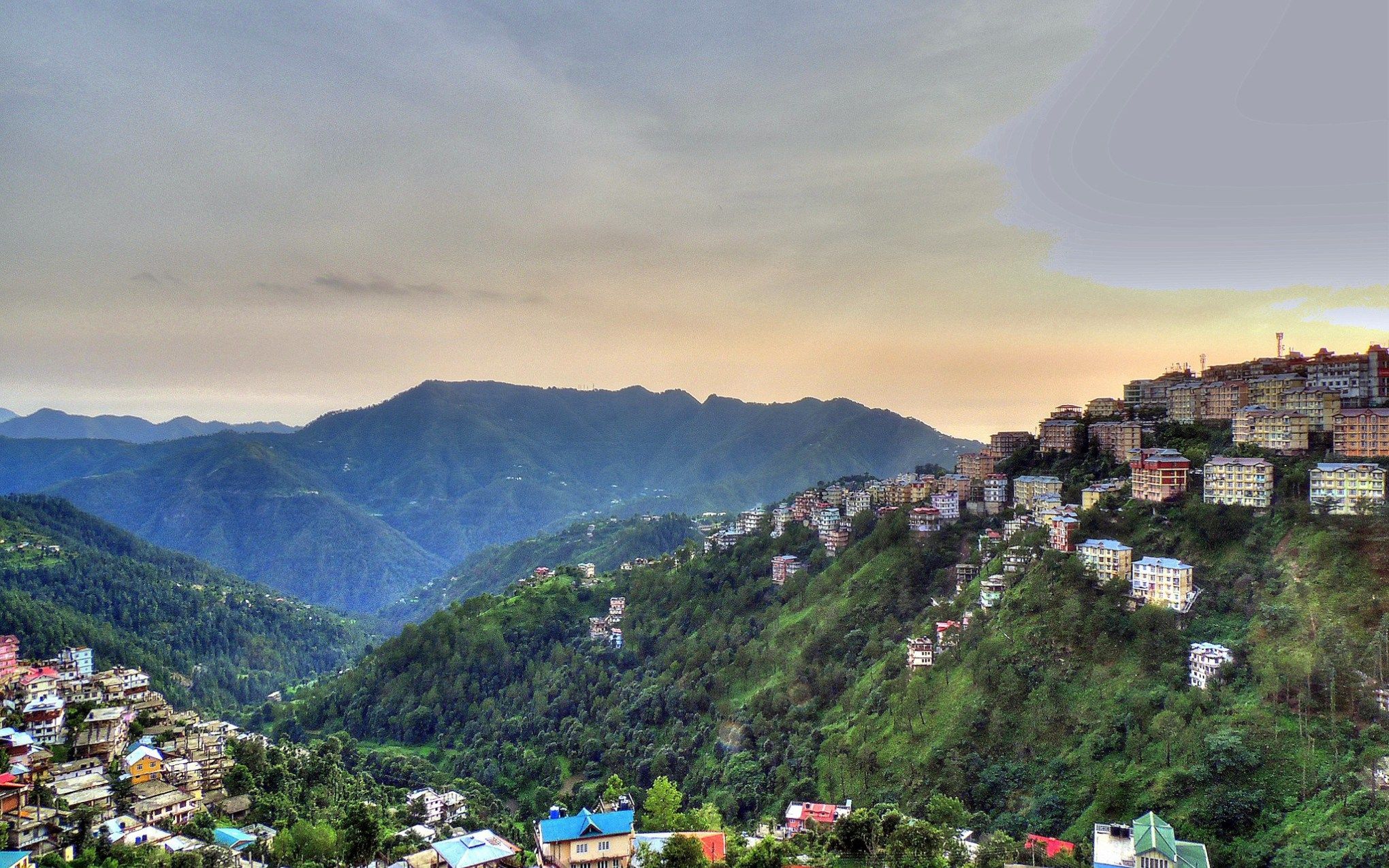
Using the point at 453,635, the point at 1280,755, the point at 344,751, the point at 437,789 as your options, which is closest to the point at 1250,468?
the point at 1280,755

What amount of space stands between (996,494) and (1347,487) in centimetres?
2384

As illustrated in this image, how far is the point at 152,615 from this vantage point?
9281 cm

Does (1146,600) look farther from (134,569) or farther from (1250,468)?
(134,569)

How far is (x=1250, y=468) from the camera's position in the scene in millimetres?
41469

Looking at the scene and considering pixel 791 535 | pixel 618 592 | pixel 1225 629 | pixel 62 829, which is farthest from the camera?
pixel 618 592

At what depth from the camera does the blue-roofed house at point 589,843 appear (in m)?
25.8

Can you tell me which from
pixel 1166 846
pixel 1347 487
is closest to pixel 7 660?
pixel 1166 846

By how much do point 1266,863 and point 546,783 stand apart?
38642mm

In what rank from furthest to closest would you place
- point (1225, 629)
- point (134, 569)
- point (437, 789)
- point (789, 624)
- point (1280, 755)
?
point (134, 569)
point (789, 624)
point (437, 789)
point (1225, 629)
point (1280, 755)

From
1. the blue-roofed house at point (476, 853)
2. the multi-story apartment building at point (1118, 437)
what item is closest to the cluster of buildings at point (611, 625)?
the multi-story apartment building at point (1118, 437)

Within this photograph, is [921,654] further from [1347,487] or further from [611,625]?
[611,625]

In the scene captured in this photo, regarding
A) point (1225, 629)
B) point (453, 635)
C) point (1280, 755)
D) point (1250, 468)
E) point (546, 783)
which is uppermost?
point (1250, 468)

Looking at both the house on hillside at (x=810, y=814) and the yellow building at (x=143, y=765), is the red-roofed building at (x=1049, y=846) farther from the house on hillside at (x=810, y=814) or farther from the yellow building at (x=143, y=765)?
the yellow building at (x=143, y=765)

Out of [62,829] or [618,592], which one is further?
[618,592]
